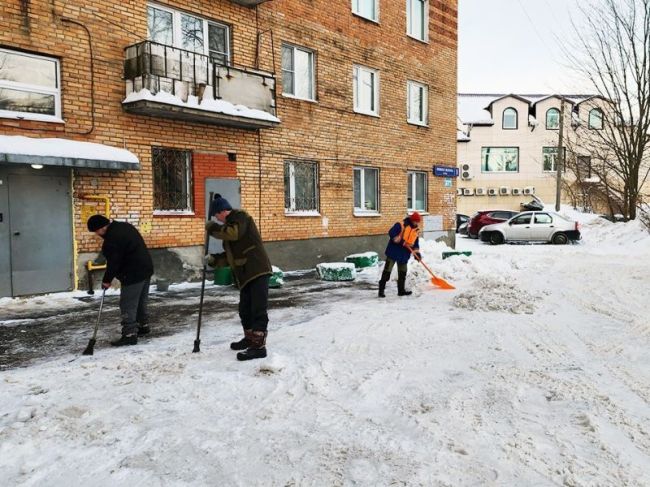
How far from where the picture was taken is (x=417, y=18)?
17.5 m

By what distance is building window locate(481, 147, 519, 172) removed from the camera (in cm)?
4012

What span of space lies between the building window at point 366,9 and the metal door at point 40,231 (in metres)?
9.64

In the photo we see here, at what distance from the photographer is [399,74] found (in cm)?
1644

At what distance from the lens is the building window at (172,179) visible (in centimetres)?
1072

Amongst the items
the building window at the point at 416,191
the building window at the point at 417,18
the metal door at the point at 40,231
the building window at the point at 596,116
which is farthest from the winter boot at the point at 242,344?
the building window at the point at 596,116

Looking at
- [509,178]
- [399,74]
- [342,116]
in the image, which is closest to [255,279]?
[342,116]

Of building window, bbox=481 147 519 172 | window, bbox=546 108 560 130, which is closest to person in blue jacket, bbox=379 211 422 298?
building window, bbox=481 147 519 172

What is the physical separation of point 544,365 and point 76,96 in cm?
872

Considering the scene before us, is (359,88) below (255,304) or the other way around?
the other way around

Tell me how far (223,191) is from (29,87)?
4.18 meters

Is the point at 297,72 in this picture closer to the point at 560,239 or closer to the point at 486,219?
the point at 560,239

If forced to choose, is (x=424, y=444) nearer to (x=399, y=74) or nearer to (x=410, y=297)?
(x=410, y=297)

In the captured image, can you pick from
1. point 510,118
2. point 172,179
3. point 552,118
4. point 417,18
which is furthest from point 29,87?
point 552,118

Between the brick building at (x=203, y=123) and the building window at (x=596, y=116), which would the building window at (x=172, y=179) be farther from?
the building window at (x=596, y=116)
